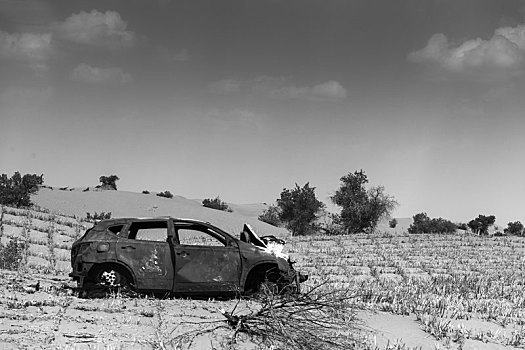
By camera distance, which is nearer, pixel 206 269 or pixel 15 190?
pixel 206 269

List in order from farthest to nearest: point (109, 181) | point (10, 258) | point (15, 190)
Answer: point (109, 181), point (15, 190), point (10, 258)

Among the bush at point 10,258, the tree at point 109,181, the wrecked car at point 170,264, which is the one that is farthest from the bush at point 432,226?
the wrecked car at point 170,264

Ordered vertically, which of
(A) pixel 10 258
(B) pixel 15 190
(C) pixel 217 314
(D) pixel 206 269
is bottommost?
(C) pixel 217 314

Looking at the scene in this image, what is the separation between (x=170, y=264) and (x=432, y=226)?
67.1 m

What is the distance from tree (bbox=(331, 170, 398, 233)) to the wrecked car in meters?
47.0

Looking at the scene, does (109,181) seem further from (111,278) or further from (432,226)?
(111,278)

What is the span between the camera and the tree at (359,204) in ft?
197

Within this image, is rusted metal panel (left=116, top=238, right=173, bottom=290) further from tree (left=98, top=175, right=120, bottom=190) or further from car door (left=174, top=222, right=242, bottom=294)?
tree (left=98, top=175, right=120, bottom=190)

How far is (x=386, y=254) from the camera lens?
2867cm

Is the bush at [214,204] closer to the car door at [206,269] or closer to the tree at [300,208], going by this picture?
the tree at [300,208]

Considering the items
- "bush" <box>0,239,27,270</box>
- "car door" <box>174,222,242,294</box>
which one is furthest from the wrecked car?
"bush" <box>0,239,27,270</box>

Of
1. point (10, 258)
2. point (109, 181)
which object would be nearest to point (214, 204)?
point (109, 181)

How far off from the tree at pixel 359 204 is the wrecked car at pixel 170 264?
47.0 meters

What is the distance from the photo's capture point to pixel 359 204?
197 feet
